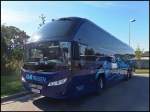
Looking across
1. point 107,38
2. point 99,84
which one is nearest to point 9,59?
point 107,38

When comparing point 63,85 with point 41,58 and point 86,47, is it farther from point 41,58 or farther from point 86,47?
point 86,47

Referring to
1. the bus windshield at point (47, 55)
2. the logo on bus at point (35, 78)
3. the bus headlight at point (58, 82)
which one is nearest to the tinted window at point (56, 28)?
the bus windshield at point (47, 55)

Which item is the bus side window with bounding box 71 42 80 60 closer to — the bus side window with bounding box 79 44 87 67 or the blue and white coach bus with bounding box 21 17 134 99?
the blue and white coach bus with bounding box 21 17 134 99

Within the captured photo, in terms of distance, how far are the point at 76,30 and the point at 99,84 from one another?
10.6ft

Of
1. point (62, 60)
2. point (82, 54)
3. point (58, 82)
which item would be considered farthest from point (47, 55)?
point (82, 54)

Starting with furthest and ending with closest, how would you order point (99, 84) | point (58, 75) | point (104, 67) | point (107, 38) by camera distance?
point (107, 38) → point (104, 67) → point (99, 84) → point (58, 75)

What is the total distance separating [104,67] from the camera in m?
14.5

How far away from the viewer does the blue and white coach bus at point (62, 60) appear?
10.3m

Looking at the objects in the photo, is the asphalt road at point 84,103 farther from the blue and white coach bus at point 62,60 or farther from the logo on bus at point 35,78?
the logo on bus at point 35,78

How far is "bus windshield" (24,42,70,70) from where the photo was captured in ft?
34.1

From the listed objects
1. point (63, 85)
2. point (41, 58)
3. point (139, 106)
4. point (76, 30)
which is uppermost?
point (76, 30)

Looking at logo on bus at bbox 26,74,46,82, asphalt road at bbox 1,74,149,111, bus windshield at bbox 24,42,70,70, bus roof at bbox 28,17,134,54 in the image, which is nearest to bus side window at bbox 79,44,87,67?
bus roof at bbox 28,17,134,54

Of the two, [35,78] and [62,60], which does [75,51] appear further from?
[35,78]

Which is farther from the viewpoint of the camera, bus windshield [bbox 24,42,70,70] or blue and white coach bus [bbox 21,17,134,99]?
bus windshield [bbox 24,42,70,70]
